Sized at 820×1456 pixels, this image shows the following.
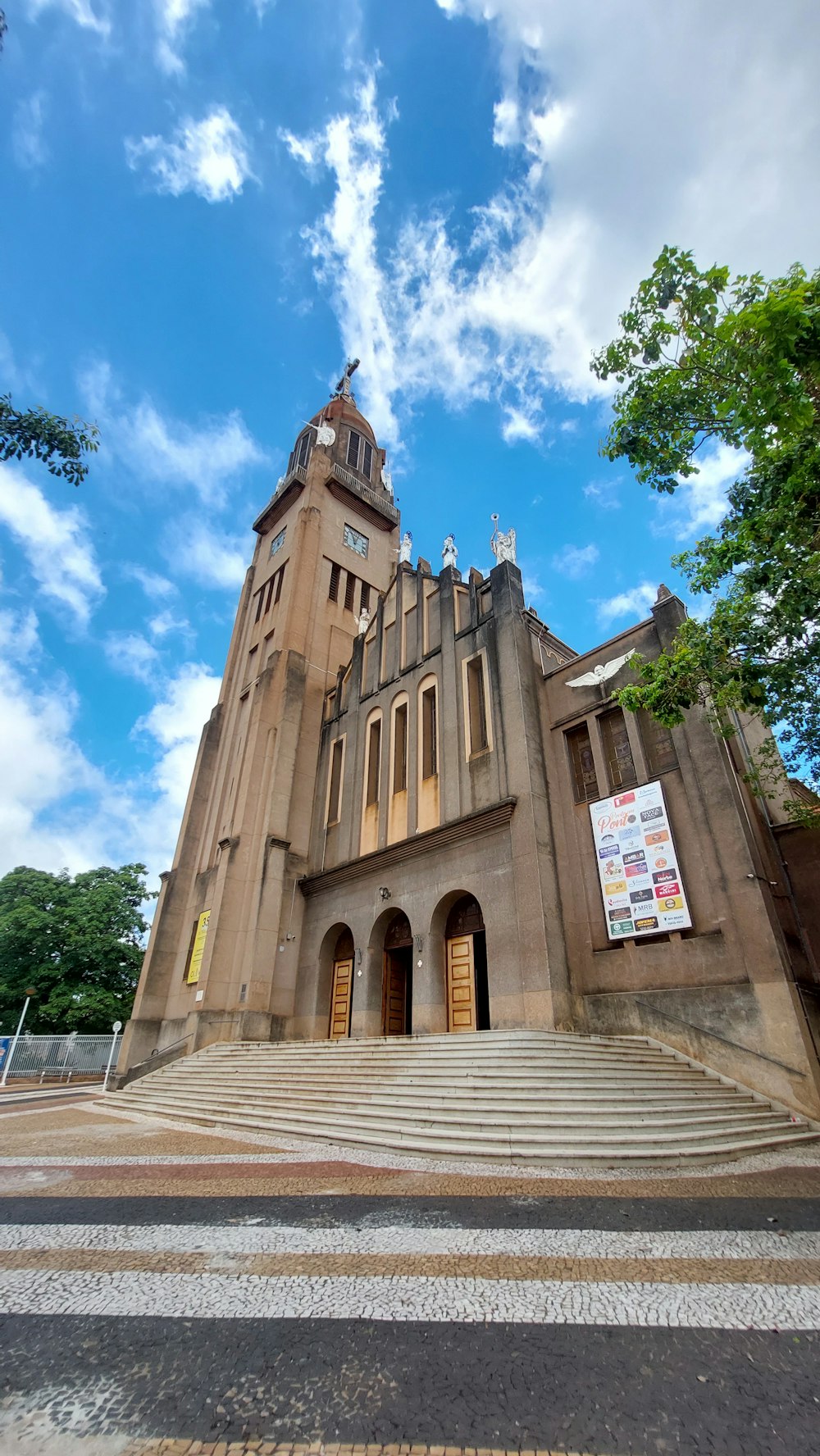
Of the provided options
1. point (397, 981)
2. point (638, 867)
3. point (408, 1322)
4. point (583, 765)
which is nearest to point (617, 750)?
point (583, 765)

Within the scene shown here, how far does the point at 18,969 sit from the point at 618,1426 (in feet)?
127

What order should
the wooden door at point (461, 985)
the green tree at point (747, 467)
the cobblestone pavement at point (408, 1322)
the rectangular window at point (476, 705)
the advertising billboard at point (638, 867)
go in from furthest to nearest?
the rectangular window at point (476, 705), the wooden door at point (461, 985), the advertising billboard at point (638, 867), the green tree at point (747, 467), the cobblestone pavement at point (408, 1322)

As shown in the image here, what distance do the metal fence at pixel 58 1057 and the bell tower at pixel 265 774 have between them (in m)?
5.48

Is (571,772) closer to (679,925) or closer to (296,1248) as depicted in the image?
(679,925)

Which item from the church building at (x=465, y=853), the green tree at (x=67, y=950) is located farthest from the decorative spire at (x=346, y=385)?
the green tree at (x=67, y=950)

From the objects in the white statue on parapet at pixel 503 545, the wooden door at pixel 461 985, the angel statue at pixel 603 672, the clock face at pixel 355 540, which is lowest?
the wooden door at pixel 461 985

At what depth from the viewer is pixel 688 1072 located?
11547mm

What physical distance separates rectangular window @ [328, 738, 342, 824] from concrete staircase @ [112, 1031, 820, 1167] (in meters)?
9.41

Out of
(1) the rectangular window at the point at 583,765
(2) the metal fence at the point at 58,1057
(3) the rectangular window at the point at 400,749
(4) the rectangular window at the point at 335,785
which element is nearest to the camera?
(1) the rectangular window at the point at 583,765

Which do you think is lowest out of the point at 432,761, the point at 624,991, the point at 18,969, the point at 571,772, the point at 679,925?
the point at 624,991

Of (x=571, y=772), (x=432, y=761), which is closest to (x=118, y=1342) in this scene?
(x=571, y=772)

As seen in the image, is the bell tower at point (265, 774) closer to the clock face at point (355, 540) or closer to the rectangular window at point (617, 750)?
the clock face at point (355, 540)

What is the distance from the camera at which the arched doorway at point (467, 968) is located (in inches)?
623

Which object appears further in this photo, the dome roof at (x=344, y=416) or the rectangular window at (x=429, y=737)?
the dome roof at (x=344, y=416)
